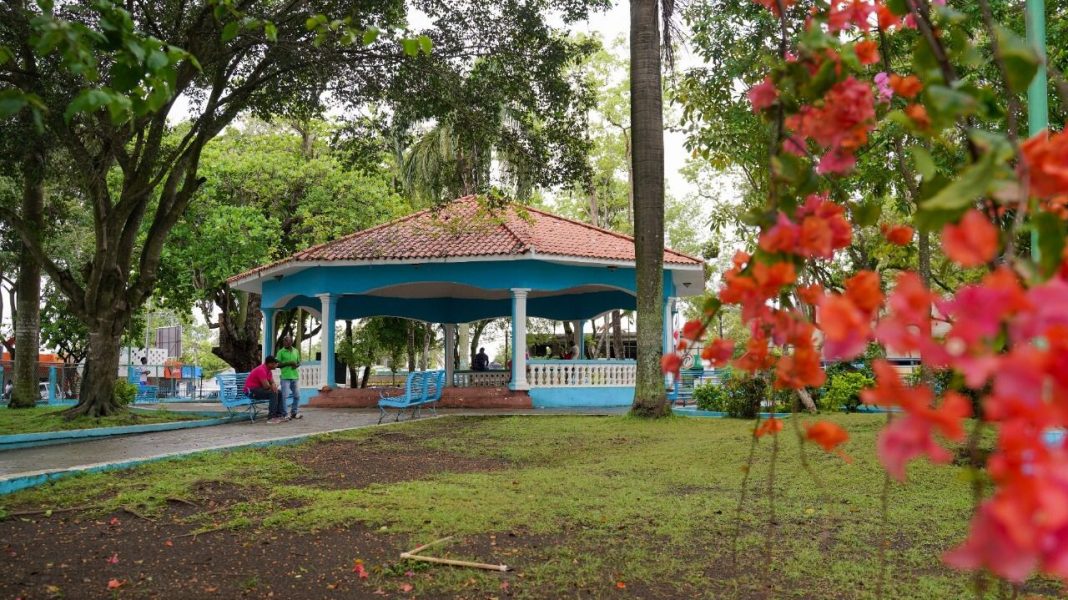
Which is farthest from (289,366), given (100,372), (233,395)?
(100,372)

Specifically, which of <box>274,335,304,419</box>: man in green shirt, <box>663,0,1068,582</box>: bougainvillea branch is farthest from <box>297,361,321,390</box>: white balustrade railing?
<box>663,0,1068,582</box>: bougainvillea branch

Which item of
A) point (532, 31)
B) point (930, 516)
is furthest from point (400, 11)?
point (930, 516)

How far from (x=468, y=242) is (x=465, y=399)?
135 inches

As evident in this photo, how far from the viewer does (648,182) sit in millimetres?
11555

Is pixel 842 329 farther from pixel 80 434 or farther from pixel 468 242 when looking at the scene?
pixel 468 242

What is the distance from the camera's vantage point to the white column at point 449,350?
20219mm

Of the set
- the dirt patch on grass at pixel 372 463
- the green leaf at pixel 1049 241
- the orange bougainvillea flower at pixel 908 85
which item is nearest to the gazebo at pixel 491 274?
the dirt patch on grass at pixel 372 463

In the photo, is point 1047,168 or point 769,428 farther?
point 769,428

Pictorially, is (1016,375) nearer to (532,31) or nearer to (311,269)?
(532,31)

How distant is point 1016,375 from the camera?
74cm

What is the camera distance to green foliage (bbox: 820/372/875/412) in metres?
12.8

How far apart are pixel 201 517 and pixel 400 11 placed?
7524mm

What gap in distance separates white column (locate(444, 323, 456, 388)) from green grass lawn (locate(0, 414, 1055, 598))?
11.5 m

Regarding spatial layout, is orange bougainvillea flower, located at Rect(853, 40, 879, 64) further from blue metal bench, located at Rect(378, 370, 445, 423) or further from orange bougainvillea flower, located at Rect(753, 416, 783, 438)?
blue metal bench, located at Rect(378, 370, 445, 423)
